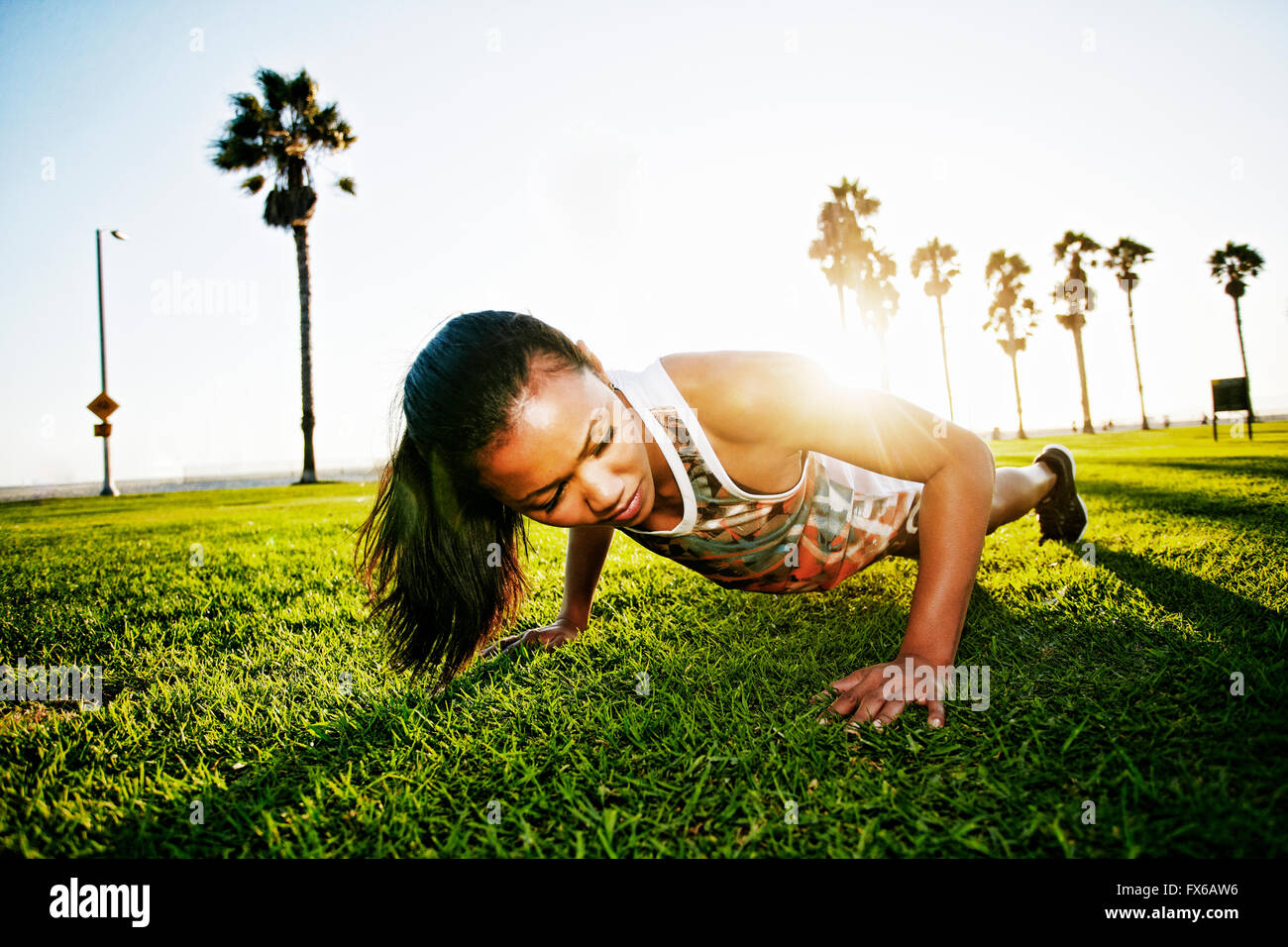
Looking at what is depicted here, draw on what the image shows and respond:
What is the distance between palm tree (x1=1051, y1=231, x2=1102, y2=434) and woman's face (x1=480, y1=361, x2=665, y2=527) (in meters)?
43.8

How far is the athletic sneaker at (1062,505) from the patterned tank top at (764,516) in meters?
1.58

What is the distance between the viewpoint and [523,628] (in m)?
2.99

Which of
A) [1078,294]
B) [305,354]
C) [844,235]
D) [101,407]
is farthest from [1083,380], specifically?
[101,407]

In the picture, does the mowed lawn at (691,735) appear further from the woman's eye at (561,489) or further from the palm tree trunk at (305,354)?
the palm tree trunk at (305,354)

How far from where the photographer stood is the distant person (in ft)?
6.11

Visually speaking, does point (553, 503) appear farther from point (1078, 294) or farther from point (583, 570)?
point (1078, 294)

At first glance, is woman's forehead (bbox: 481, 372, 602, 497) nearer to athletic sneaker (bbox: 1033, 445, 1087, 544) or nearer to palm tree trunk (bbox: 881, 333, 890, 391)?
athletic sneaker (bbox: 1033, 445, 1087, 544)

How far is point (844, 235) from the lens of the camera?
1194 inches

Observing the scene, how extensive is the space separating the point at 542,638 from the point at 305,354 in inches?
893

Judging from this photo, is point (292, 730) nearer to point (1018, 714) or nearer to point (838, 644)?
point (838, 644)

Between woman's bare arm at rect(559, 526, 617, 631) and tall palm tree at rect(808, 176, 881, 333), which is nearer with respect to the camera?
woman's bare arm at rect(559, 526, 617, 631)

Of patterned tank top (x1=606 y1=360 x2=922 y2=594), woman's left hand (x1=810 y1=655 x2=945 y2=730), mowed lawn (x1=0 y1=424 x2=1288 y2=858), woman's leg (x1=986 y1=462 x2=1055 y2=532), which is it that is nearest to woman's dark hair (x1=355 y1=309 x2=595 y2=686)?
mowed lawn (x1=0 y1=424 x2=1288 y2=858)
